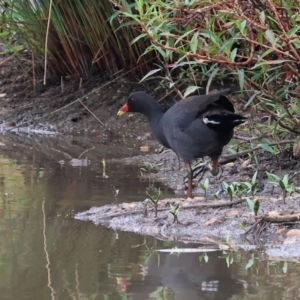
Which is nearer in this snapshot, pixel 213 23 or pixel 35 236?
pixel 35 236

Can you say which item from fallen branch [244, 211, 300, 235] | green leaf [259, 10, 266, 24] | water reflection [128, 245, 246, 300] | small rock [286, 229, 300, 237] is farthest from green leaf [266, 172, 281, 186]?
water reflection [128, 245, 246, 300]

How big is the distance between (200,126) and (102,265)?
2046mm

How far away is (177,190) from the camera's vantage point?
229 inches

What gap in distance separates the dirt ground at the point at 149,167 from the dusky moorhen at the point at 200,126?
→ 30cm

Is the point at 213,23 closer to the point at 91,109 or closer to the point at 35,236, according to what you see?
the point at 35,236

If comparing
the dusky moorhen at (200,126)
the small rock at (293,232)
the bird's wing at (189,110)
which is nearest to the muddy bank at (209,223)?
the small rock at (293,232)

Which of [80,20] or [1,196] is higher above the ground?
[80,20]

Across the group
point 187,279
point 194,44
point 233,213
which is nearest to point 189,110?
point 194,44

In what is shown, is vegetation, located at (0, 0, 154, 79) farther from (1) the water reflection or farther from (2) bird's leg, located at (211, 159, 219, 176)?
(1) the water reflection

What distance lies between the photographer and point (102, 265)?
11.7 ft

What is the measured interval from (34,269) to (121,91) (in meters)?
5.32

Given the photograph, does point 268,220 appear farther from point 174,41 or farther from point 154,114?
point 154,114

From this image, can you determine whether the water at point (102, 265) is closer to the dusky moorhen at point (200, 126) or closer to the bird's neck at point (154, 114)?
the dusky moorhen at point (200, 126)

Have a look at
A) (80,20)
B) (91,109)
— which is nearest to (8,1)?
(80,20)
